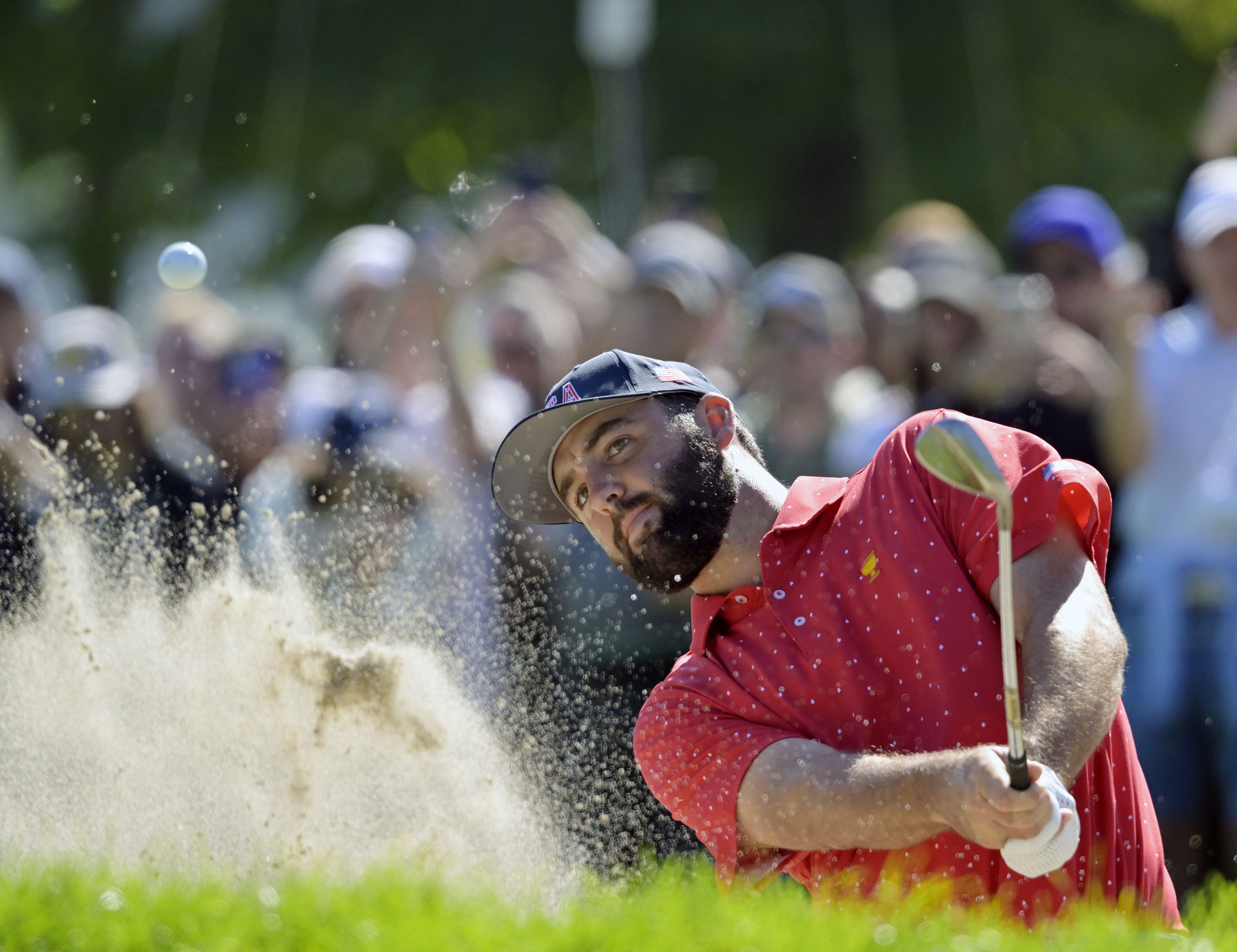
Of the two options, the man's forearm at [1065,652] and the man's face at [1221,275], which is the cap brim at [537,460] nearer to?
the man's forearm at [1065,652]

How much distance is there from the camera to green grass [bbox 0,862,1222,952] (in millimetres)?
2580

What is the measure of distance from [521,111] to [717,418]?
11.8m

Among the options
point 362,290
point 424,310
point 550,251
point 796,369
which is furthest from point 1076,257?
point 362,290

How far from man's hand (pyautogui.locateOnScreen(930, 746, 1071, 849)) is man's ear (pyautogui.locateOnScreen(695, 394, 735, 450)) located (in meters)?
1.08

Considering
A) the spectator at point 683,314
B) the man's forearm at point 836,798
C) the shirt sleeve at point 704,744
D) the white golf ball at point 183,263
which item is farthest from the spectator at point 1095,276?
the white golf ball at point 183,263

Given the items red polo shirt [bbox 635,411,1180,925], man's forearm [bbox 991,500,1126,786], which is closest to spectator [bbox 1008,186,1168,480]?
red polo shirt [bbox 635,411,1180,925]

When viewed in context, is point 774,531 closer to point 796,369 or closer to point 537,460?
point 537,460

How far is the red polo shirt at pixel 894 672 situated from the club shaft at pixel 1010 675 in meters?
0.28

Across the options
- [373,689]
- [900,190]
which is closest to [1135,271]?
[373,689]

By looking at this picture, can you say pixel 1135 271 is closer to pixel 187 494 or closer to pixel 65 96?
pixel 187 494

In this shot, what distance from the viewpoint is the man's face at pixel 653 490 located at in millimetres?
3490

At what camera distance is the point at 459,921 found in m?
2.76

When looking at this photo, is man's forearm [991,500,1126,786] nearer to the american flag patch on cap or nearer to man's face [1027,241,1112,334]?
the american flag patch on cap

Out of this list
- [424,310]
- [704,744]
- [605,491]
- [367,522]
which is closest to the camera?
[704,744]
